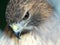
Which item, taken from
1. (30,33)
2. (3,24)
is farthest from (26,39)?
(3,24)

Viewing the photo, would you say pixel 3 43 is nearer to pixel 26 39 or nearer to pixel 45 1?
pixel 26 39

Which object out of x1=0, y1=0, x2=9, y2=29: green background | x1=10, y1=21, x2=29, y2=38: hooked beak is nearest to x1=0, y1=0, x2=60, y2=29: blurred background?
x1=0, y1=0, x2=9, y2=29: green background

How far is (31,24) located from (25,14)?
0.13 m

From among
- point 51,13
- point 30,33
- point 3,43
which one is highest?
point 51,13

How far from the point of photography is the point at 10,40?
2023 millimetres

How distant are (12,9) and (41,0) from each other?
0.25 m

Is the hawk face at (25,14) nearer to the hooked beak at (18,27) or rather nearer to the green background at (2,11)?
the hooked beak at (18,27)

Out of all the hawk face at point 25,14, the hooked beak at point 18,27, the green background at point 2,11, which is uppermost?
the hawk face at point 25,14

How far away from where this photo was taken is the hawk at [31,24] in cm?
175

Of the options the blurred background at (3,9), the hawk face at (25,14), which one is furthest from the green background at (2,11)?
the hawk face at (25,14)

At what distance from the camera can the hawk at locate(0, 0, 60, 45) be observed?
1.75m

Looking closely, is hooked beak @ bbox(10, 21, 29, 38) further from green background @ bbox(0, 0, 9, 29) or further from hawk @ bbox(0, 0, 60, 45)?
green background @ bbox(0, 0, 9, 29)

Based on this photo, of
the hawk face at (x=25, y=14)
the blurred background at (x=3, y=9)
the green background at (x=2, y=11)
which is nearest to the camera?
the hawk face at (x=25, y=14)

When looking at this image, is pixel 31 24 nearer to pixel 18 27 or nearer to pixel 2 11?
pixel 18 27
